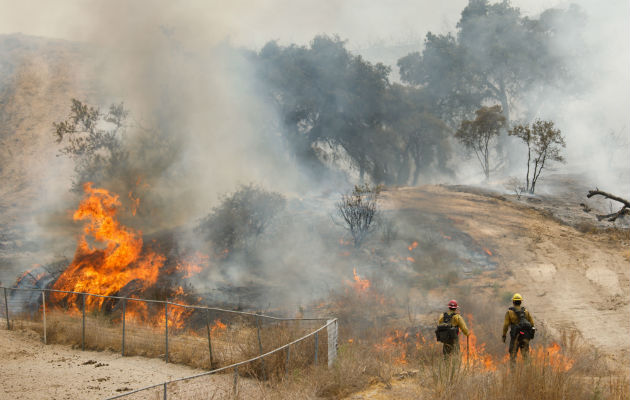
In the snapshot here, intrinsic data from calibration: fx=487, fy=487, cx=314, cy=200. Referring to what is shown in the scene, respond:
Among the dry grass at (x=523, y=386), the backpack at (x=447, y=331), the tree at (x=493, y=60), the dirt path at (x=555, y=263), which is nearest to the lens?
the dry grass at (x=523, y=386)

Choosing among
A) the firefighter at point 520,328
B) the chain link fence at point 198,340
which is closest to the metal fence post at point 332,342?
the chain link fence at point 198,340

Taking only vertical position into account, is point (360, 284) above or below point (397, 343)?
above

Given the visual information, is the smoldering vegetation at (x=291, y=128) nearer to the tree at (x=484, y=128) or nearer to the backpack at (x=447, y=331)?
the tree at (x=484, y=128)

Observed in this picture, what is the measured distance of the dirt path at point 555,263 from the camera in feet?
51.1

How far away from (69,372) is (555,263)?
1780 cm

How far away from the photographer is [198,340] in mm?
10805

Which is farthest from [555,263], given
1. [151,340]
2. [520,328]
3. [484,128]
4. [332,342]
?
[484,128]

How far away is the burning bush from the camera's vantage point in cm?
2241

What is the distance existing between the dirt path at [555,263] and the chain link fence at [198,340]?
8.97 meters

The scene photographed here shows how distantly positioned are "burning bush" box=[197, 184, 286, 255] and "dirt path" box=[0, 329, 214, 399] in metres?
11.1

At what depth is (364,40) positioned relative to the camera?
157 meters

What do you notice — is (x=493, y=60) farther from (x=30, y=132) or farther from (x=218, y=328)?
(x=218, y=328)

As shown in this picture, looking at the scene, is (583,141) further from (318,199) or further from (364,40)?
(364,40)

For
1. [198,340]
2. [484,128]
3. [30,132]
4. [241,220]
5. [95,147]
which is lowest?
[198,340]
